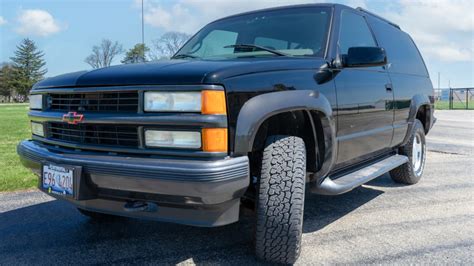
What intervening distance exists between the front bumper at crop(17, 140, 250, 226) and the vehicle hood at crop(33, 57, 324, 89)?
0.44 meters

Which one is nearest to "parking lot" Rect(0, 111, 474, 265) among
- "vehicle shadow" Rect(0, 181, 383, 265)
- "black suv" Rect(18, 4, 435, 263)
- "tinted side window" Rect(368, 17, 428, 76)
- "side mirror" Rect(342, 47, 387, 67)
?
"vehicle shadow" Rect(0, 181, 383, 265)

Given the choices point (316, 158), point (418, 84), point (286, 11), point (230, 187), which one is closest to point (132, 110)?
point (230, 187)

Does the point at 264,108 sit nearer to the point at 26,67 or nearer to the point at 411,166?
the point at 411,166

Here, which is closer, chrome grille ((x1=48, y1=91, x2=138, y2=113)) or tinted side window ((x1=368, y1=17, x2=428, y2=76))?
chrome grille ((x1=48, y1=91, x2=138, y2=113))

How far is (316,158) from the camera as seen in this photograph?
10.0 ft

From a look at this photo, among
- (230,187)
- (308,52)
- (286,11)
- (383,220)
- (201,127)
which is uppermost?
(286,11)

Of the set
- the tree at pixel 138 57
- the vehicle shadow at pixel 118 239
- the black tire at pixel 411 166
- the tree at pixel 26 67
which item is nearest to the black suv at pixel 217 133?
the vehicle shadow at pixel 118 239

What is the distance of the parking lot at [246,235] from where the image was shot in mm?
2875

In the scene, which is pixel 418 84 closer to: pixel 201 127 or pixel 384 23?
pixel 384 23

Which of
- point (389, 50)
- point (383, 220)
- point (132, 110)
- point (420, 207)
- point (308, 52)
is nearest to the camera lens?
point (132, 110)

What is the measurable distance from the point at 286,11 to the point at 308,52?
0.62 meters

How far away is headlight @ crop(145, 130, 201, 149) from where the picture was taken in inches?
89.0

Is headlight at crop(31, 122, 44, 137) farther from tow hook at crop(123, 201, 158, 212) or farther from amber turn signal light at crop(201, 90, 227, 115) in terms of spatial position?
amber turn signal light at crop(201, 90, 227, 115)

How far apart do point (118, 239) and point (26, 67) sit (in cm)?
9877
